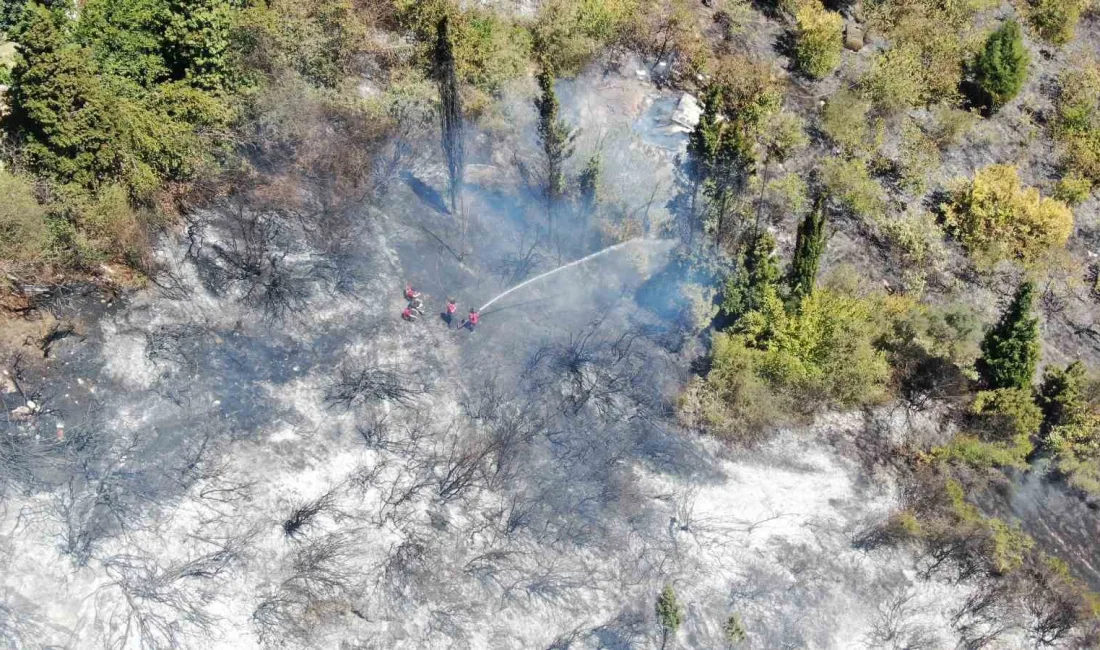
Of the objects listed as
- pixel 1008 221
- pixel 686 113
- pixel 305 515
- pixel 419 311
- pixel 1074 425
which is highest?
pixel 686 113

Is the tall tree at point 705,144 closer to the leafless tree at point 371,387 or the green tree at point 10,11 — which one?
the leafless tree at point 371,387

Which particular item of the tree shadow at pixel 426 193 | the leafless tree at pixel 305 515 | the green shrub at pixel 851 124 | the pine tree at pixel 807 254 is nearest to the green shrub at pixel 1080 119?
the green shrub at pixel 851 124

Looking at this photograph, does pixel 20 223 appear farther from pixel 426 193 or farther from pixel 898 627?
pixel 898 627

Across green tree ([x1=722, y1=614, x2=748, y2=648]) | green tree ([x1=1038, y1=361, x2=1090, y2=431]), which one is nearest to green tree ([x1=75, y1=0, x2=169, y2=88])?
green tree ([x1=722, y1=614, x2=748, y2=648])

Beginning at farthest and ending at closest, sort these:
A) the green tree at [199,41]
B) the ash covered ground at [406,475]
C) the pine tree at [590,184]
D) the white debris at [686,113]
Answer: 1. the white debris at [686,113]
2. the pine tree at [590,184]
3. the green tree at [199,41]
4. the ash covered ground at [406,475]

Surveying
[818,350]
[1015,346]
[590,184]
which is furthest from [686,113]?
[1015,346]
